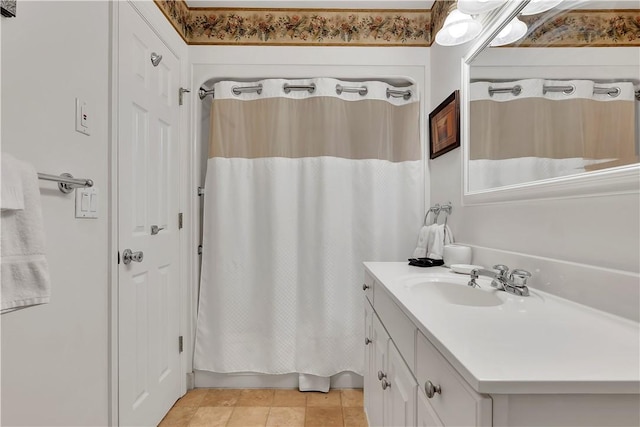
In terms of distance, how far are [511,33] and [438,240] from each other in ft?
3.11

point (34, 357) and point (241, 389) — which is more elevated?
point (34, 357)

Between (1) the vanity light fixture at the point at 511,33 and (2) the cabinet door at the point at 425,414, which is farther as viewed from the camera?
(1) the vanity light fixture at the point at 511,33

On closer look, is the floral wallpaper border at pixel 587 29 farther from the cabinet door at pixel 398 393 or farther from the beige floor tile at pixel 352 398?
the beige floor tile at pixel 352 398

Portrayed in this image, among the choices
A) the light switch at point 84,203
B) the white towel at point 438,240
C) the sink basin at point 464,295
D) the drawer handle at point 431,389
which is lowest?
the drawer handle at point 431,389

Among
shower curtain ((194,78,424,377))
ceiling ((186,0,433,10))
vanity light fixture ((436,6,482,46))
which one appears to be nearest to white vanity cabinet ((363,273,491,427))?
shower curtain ((194,78,424,377))

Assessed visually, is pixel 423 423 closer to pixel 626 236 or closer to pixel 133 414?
pixel 626 236

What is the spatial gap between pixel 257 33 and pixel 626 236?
2.12 meters

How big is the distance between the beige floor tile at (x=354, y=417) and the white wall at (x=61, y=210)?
1.17 meters

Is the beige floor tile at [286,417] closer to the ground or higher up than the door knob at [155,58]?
closer to the ground

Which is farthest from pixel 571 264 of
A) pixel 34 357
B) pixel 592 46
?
pixel 34 357

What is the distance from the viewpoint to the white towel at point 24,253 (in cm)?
75

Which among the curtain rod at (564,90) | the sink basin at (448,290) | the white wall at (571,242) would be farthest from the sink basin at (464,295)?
the curtain rod at (564,90)

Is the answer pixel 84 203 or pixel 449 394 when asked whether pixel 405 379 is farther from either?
pixel 84 203

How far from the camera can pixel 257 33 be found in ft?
6.85
